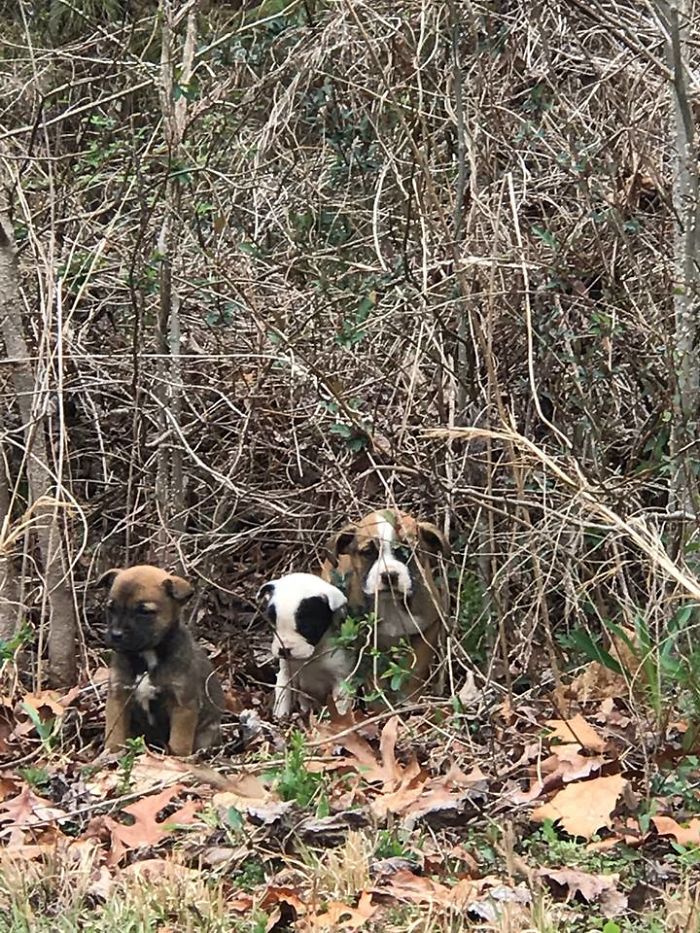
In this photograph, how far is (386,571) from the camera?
6973 mm

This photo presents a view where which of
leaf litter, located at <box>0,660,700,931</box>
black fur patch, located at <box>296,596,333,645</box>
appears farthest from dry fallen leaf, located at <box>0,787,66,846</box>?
black fur patch, located at <box>296,596,333,645</box>

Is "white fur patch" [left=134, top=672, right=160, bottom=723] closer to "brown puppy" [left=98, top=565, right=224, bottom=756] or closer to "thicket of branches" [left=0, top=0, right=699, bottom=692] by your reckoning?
"brown puppy" [left=98, top=565, right=224, bottom=756]

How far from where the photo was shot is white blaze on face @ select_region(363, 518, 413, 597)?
22.9ft

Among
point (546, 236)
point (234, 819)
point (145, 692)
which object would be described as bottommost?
point (145, 692)

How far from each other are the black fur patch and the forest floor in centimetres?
64

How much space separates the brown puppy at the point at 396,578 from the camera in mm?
6996

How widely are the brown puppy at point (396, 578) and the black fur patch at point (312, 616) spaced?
10.6 inches

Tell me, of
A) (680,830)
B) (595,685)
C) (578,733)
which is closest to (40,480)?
(595,685)

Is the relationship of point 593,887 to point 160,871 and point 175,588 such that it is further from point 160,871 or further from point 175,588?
point 175,588

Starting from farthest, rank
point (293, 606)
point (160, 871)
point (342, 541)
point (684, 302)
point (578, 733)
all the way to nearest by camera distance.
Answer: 1. point (342, 541)
2. point (293, 606)
3. point (684, 302)
4. point (578, 733)
5. point (160, 871)

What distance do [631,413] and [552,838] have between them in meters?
3.25

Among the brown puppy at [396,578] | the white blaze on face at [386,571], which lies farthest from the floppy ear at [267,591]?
the white blaze on face at [386,571]

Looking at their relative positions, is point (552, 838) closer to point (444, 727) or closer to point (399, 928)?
point (399, 928)

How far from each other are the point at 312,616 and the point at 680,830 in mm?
2637
